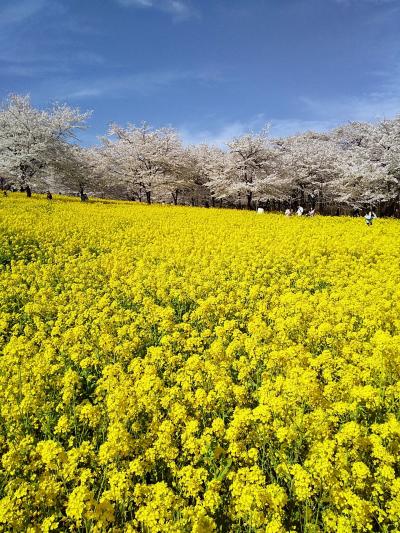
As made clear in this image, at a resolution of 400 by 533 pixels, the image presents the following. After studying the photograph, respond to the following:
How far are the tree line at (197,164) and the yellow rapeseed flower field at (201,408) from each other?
3035 cm

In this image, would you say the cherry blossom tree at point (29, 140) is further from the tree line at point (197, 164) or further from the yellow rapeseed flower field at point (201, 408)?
the yellow rapeseed flower field at point (201, 408)

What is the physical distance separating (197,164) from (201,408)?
191 feet

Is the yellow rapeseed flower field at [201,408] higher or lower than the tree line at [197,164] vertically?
lower

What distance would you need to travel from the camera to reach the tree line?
126 feet

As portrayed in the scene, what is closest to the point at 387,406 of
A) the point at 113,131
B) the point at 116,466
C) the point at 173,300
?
the point at 116,466

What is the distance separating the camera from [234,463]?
430cm

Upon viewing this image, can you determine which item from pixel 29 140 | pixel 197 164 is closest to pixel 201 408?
pixel 29 140

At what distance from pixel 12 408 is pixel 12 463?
112 centimetres

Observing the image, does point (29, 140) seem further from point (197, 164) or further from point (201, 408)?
point (201, 408)

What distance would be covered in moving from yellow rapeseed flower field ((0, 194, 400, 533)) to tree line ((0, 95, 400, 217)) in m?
30.4

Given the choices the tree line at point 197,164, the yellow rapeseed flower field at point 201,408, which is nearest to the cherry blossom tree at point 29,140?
the tree line at point 197,164

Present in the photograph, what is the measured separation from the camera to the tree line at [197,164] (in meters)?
38.3

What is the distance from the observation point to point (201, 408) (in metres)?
5.07

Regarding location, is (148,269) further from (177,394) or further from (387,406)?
(387,406)
